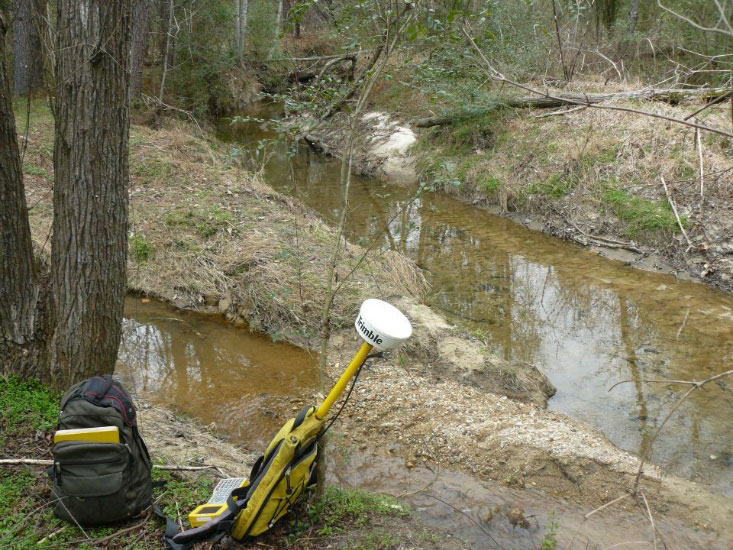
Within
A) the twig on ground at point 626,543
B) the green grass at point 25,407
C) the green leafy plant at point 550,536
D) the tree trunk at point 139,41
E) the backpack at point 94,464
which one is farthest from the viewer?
the tree trunk at point 139,41

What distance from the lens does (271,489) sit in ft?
9.84

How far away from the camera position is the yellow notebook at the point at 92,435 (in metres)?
3.03

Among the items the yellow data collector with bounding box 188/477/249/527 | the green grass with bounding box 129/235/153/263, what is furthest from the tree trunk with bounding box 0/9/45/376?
the green grass with bounding box 129/235/153/263

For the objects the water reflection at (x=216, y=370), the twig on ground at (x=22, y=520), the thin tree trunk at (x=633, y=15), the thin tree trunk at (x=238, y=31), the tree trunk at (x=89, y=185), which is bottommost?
the water reflection at (x=216, y=370)

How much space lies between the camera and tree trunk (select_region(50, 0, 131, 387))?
3.46 meters

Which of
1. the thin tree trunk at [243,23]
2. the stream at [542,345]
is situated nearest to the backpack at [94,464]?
the stream at [542,345]

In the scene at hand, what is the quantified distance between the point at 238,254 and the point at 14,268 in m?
3.66

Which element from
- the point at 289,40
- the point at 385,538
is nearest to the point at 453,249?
the point at 385,538

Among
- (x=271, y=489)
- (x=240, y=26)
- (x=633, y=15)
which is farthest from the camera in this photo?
(x=240, y=26)

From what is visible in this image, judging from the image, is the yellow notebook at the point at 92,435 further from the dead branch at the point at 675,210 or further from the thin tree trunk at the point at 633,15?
the thin tree trunk at the point at 633,15

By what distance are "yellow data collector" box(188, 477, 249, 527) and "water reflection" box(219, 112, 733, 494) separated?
219 cm

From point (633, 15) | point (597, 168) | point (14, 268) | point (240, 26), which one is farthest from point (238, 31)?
point (14, 268)

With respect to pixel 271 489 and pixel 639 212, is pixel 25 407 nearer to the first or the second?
pixel 271 489

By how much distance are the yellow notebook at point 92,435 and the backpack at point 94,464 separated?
0.02m
